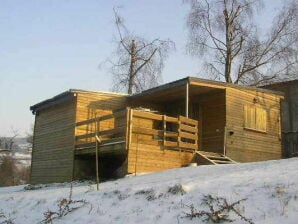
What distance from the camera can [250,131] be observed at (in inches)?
862

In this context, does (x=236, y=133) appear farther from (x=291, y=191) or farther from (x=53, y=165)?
(x=291, y=191)

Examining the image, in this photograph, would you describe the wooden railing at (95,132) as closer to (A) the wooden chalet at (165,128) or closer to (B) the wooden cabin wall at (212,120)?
(A) the wooden chalet at (165,128)

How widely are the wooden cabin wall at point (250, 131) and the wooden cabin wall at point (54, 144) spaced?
7.02 meters

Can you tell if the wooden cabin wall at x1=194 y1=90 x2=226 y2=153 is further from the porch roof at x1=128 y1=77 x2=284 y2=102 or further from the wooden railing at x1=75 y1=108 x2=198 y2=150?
the wooden railing at x1=75 y1=108 x2=198 y2=150

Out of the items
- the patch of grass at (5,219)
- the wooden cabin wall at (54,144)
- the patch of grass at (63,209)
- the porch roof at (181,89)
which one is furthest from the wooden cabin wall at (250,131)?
the patch of grass at (5,219)

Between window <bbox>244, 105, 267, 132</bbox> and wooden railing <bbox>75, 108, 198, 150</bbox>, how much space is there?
313 centimetres

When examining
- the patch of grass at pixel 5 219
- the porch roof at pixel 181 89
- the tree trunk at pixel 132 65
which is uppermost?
the tree trunk at pixel 132 65

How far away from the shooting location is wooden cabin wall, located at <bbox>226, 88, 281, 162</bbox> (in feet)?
68.7

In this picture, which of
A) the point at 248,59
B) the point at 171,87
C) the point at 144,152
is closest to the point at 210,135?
the point at 171,87

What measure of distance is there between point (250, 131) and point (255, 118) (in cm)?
82

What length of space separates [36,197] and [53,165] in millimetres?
7799

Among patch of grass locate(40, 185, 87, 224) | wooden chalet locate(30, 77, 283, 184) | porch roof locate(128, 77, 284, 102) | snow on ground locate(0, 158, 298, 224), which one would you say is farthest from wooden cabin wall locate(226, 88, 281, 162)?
patch of grass locate(40, 185, 87, 224)

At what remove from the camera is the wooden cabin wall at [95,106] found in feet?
68.3

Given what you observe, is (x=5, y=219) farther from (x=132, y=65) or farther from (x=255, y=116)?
(x=132, y=65)
